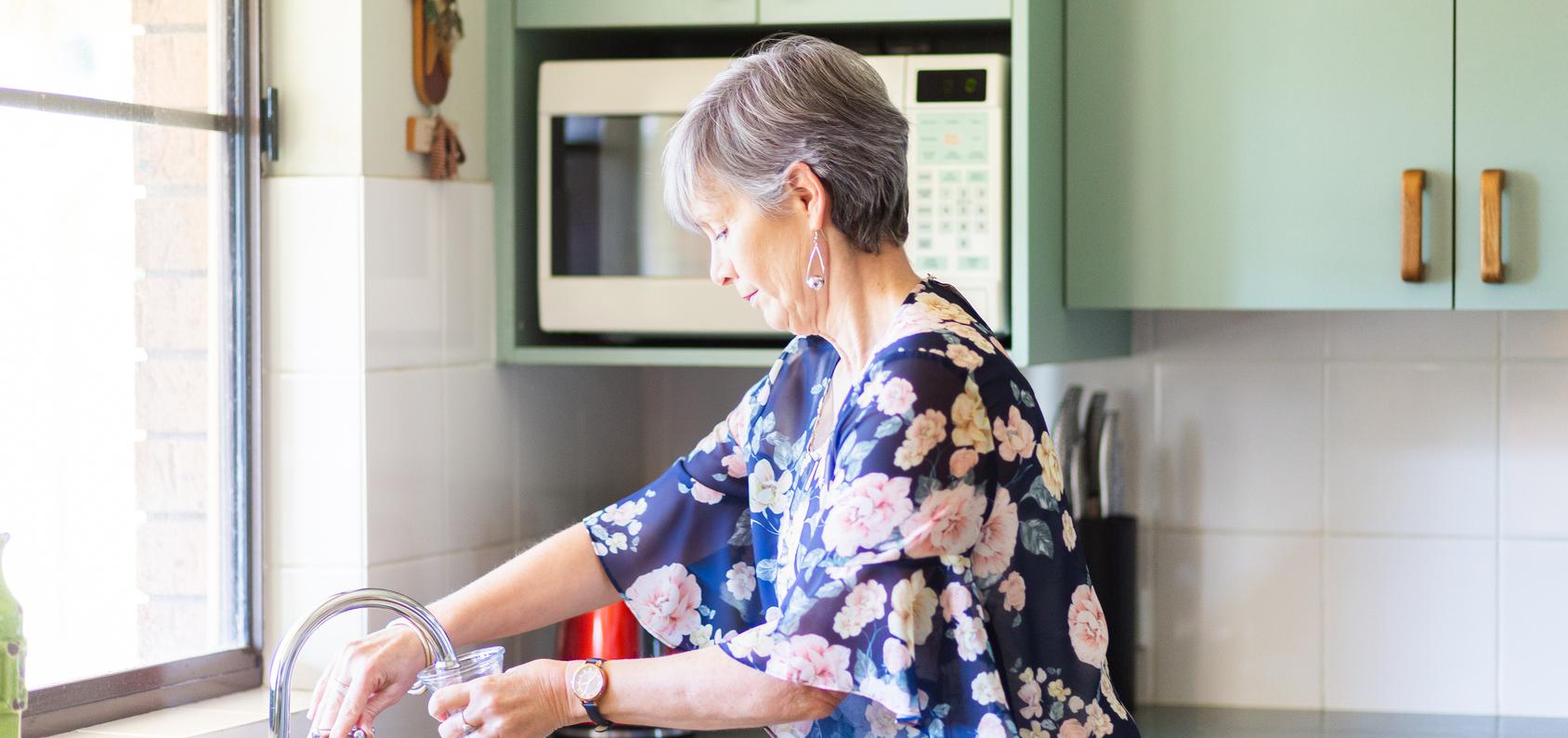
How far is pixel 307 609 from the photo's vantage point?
1743 millimetres

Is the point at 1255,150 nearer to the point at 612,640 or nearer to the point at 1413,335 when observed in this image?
the point at 1413,335

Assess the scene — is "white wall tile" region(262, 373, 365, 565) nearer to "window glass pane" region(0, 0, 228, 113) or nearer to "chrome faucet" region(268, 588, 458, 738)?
"window glass pane" region(0, 0, 228, 113)

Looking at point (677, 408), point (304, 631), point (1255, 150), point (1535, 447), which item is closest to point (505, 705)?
point (304, 631)

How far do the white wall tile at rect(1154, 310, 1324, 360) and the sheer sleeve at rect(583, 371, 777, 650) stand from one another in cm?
84

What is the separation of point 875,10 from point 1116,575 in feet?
2.54

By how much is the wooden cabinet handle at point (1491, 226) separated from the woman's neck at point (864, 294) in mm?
777

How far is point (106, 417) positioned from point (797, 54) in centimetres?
83

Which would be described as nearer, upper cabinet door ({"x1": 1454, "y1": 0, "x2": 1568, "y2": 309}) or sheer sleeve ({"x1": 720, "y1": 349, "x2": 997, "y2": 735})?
sheer sleeve ({"x1": 720, "y1": 349, "x2": 997, "y2": 735})

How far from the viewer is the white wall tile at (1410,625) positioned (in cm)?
205

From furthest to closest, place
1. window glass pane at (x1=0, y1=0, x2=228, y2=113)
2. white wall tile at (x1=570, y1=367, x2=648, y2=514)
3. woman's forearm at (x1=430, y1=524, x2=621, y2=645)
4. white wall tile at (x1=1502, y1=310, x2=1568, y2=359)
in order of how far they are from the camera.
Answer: white wall tile at (x1=570, y1=367, x2=648, y2=514) → white wall tile at (x1=1502, y1=310, x2=1568, y2=359) → window glass pane at (x1=0, y1=0, x2=228, y2=113) → woman's forearm at (x1=430, y1=524, x2=621, y2=645)

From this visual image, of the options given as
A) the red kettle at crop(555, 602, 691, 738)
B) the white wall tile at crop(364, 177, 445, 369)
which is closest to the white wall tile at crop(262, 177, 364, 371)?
the white wall tile at crop(364, 177, 445, 369)

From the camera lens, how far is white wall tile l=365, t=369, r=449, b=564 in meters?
1.73

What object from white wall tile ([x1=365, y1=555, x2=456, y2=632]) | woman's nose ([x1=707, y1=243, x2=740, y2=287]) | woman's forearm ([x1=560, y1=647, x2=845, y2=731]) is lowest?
white wall tile ([x1=365, y1=555, x2=456, y2=632])

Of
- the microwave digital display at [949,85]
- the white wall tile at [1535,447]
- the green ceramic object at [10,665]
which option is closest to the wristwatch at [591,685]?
the green ceramic object at [10,665]
